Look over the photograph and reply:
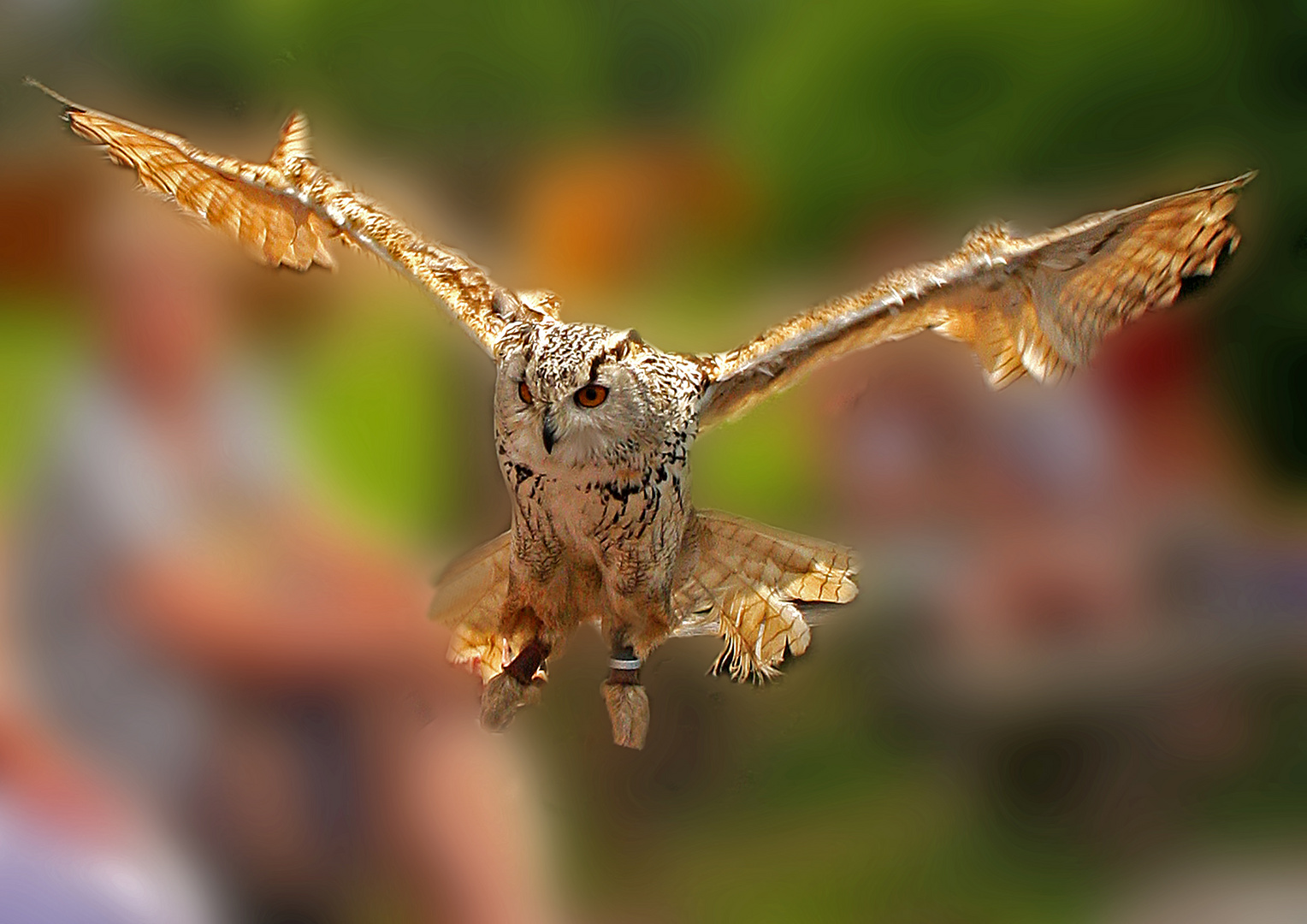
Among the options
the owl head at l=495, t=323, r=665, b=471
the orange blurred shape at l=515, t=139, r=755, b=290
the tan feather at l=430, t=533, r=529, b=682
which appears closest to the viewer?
the owl head at l=495, t=323, r=665, b=471

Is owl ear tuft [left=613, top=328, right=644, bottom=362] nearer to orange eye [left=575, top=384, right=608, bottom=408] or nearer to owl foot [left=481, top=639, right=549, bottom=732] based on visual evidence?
orange eye [left=575, top=384, right=608, bottom=408]

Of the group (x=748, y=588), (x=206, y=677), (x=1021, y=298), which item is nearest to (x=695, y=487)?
(x=748, y=588)

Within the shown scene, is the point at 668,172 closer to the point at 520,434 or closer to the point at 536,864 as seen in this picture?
the point at 520,434

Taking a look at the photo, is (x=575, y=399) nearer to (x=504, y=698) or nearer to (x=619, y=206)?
(x=504, y=698)

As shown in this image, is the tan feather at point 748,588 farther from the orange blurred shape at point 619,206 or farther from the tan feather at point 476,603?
the orange blurred shape at point 619,206

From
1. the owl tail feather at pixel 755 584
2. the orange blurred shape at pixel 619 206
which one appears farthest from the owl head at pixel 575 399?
the orange blurred shape at pixel 619 206

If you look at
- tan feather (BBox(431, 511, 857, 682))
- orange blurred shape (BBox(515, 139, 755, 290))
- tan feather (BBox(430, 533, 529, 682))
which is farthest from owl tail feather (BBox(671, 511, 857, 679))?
orange blurred shape (BBox(515, 139, 755, 290))
